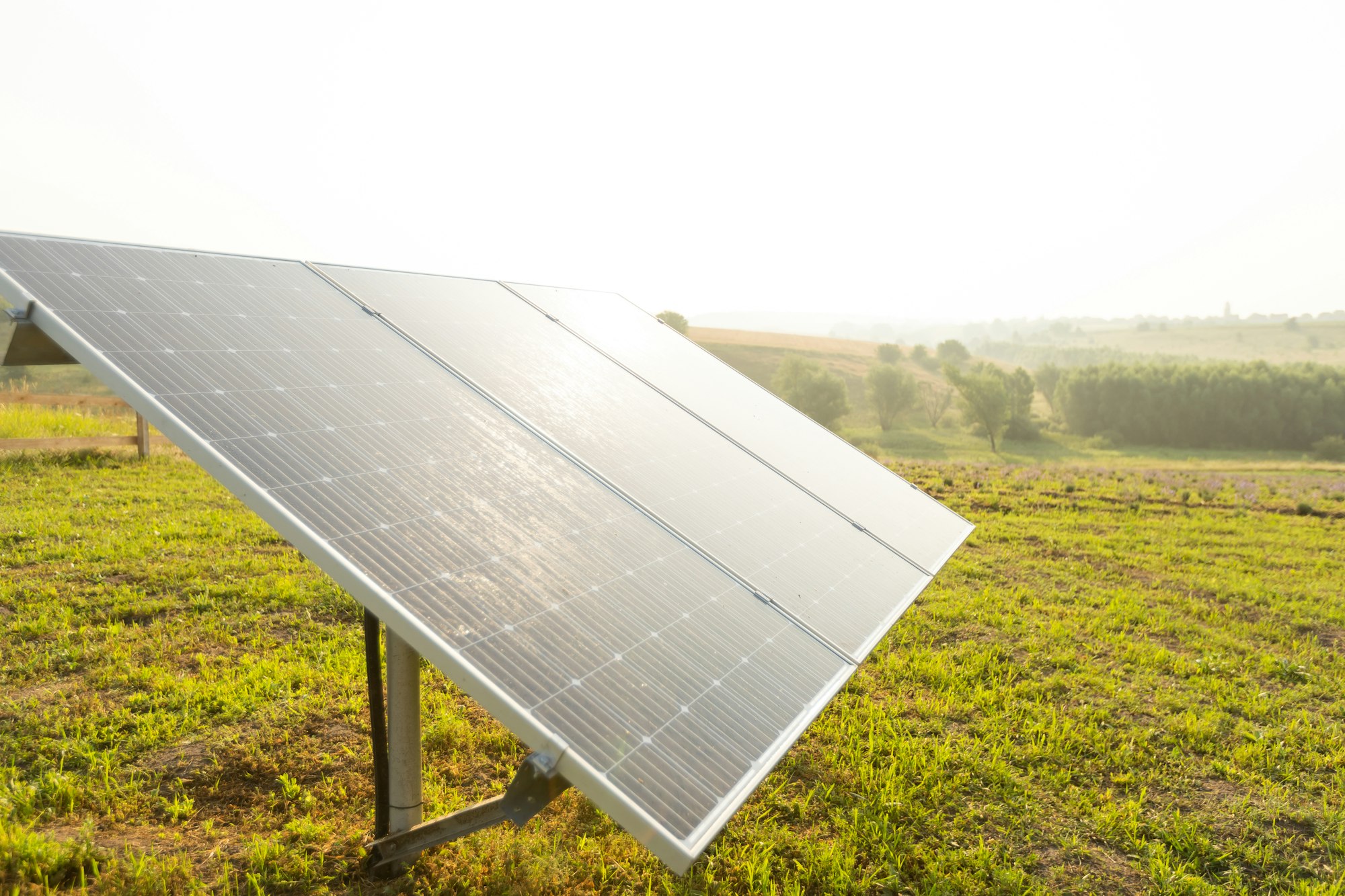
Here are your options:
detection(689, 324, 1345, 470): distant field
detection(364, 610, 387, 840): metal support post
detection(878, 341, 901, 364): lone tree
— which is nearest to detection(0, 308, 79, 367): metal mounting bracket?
detection(364, 610, 387, 840): metal support post

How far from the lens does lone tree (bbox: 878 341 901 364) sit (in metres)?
102

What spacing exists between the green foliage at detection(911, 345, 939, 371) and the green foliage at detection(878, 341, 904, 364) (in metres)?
5.89

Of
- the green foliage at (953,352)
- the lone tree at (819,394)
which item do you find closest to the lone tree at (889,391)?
the lone tree at (819,394)

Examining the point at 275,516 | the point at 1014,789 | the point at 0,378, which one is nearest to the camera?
the point at 275,516

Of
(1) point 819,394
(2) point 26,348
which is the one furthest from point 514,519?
(1) point 819,394

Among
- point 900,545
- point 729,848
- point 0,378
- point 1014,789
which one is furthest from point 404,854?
point 0,378

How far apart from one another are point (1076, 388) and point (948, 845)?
74.9 m

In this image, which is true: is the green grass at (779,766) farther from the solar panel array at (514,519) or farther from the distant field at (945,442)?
the distant field at (945,442)

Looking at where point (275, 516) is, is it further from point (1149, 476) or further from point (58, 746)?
point (1149, 476)

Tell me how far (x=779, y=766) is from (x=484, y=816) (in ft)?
9.91

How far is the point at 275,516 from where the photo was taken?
273cm

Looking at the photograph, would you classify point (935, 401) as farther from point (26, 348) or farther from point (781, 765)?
point (26, 348)

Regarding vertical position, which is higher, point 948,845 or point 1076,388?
point 948,845

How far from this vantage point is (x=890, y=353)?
10356 centimetres
